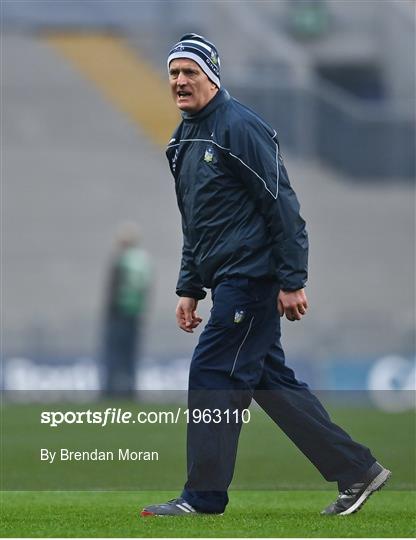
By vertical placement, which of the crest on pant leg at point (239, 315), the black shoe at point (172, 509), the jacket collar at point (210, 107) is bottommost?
the black shoe at point (172, 509)

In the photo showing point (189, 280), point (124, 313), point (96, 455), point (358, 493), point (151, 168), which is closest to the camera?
point (358, 493)

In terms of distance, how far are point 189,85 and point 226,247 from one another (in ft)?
2.31

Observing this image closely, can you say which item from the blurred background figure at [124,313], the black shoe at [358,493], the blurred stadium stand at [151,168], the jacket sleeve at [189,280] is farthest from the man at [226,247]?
the blurred stadium stand at [151,168]

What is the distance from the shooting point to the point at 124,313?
59.0ft

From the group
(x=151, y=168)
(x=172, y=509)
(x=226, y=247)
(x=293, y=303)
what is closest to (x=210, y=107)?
(x=226, y=247)

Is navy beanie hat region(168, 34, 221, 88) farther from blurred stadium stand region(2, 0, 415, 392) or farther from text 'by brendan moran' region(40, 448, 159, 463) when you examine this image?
blurred stadium stand region(2, 0, 415, 392)

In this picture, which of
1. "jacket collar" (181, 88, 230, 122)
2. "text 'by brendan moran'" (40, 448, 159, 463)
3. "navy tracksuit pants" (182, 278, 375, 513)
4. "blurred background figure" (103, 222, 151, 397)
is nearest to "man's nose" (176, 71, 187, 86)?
"jacket collar" (181, 88, 230, 122)

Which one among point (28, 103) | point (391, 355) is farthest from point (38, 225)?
point (391, 355)

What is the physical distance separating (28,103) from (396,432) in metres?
16.4

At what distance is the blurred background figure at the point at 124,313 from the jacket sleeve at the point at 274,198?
36.1 ft

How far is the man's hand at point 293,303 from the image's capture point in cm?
655

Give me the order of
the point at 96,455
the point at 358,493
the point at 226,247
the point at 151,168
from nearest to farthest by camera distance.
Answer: the point at 226,247 < the point at 358,493 < the point at 96,455 < the point at 151,168

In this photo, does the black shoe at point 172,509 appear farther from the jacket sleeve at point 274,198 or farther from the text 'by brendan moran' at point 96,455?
the text 'by brendan moran' at point 96,455

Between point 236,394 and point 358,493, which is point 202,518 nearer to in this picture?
point 236,394
